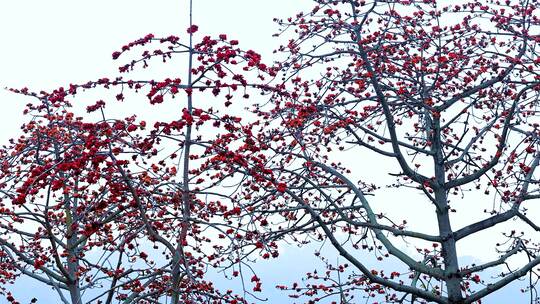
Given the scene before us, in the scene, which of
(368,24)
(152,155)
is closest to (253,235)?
(152,155)

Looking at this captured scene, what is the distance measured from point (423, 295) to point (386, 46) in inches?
186

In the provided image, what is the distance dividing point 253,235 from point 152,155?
6.24 feet

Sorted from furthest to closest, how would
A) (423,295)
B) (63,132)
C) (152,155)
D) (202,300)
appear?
(63,132), (423,295), (202,300), (152,155)

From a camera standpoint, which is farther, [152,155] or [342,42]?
[342,42]

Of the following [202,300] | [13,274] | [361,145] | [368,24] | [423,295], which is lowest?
[202,300]

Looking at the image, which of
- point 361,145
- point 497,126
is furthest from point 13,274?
point 497,126

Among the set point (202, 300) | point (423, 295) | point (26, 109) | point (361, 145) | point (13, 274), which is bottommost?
point (202, 300)

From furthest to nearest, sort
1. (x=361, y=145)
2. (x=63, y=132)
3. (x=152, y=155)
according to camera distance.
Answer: (x=63, y=132)
(x=361, y=145)
(x=152, y=155)

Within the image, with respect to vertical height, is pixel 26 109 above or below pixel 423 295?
above


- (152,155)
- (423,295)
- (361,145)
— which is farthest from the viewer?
(361,145)

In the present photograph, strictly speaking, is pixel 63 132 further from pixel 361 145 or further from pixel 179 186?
pixel 361 145

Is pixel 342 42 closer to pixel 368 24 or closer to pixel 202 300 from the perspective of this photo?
pixel 368 24

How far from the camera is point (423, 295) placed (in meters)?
10.8

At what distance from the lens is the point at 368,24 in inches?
447
